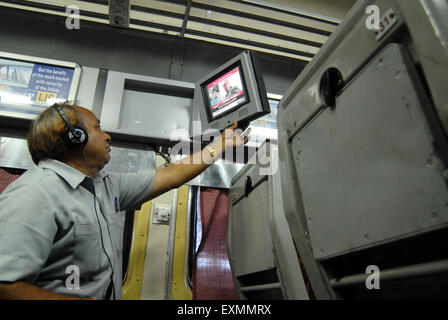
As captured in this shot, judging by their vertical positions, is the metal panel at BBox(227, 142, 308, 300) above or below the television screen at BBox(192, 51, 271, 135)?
below

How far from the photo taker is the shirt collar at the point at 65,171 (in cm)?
137

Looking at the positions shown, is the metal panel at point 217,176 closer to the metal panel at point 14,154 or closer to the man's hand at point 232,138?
the man's hand at point 232,138

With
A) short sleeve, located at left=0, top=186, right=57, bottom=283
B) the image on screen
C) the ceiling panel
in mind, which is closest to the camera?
short sleeve, located at left=0, top=186, right=57, bottom=283

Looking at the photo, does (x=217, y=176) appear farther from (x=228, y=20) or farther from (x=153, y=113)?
(x=228, y=20)

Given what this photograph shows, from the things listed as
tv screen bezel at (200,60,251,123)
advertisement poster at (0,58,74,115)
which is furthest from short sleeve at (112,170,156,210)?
advertisement poster at (0,58,74,115)

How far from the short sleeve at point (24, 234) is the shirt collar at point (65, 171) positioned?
196 millimetres

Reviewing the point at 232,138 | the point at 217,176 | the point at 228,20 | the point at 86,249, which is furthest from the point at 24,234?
the point at 228,20

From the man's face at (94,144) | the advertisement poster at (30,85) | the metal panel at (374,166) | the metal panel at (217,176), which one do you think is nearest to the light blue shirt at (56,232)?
the man's face at (94,144)

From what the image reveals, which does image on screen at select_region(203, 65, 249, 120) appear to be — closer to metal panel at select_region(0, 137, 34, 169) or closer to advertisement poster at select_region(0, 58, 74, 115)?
advertisement poster at select_region(0, 58, 74, 115)

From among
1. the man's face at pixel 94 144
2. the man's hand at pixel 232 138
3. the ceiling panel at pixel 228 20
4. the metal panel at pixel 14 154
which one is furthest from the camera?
the ceiling panel at pixel 228 20

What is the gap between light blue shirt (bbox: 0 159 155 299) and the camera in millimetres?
1027

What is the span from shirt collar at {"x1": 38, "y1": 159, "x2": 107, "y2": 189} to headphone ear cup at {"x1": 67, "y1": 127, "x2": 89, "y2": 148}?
4.2 inches

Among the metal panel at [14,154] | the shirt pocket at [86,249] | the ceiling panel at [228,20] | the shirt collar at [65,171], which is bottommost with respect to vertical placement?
the shirt pocket at [86,249]
